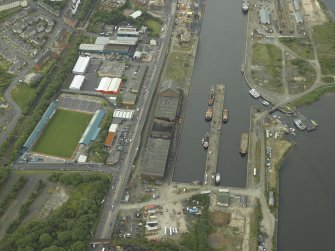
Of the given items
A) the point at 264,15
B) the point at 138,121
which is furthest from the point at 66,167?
the point at 264,15

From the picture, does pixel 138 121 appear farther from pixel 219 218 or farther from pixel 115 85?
pixel 219 218

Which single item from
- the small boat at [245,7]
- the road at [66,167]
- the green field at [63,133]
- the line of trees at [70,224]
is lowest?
the line of trees at [70,224]

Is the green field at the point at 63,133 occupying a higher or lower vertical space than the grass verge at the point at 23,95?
lower

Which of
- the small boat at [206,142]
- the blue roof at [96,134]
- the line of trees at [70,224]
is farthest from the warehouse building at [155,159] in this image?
the blue roof at [96,134]

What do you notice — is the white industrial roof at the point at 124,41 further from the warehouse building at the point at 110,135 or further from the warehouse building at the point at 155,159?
the warehouse building at the point at 155,159

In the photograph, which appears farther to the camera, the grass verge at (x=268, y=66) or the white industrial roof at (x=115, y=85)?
the grass verge at (x=268, y=66)

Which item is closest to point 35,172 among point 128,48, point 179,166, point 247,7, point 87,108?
point 87,108

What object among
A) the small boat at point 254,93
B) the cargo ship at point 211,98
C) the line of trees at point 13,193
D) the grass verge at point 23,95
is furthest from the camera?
the small boat at point 254,93

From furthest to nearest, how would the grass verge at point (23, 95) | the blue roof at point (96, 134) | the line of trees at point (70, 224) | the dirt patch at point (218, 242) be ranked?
1. the grass verge at point (23, 95)
2. the blue roof at point (96, 134)
3. the dirt patch at point (218, 242)
4. the line of trees at point (70, 224)
